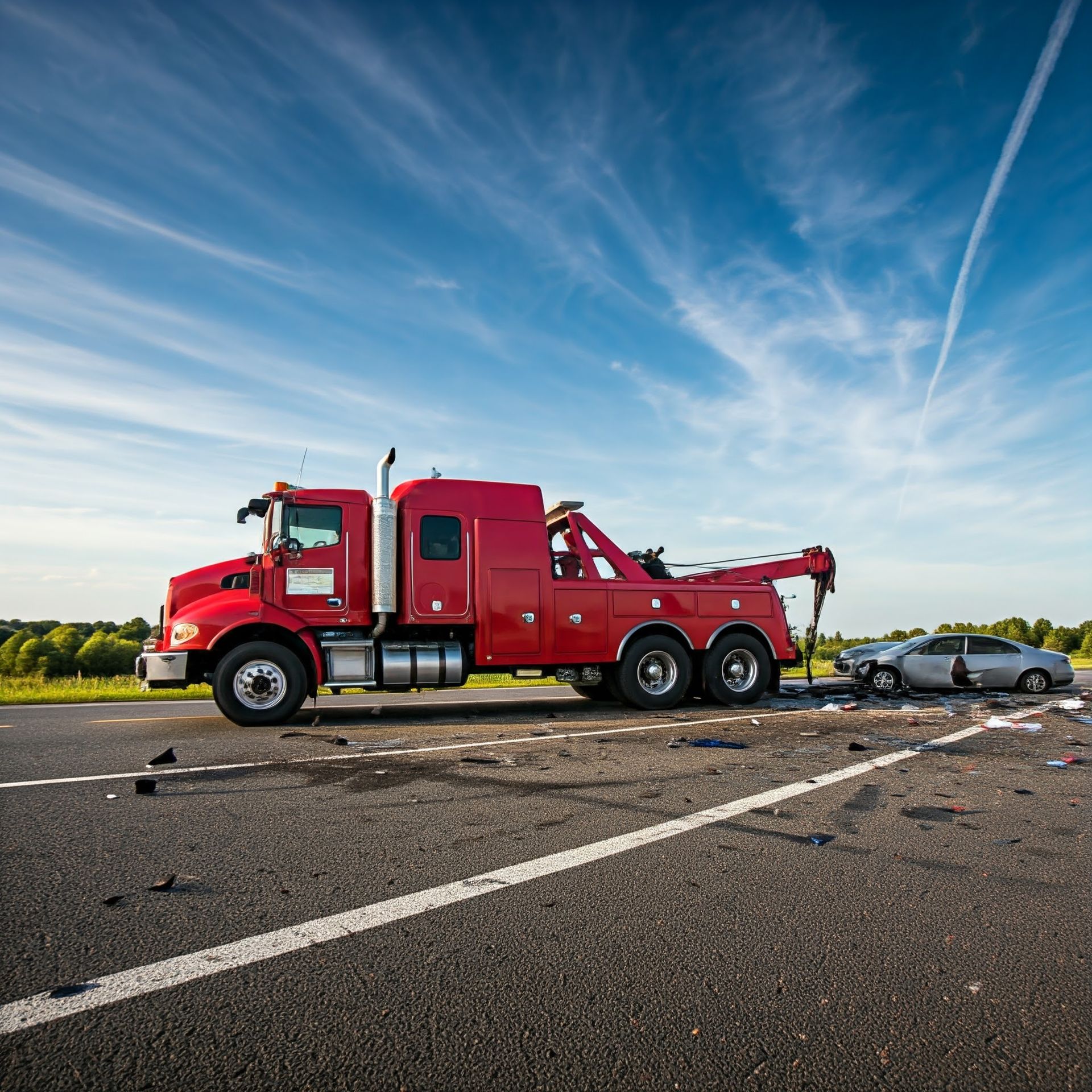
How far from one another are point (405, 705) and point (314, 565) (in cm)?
287

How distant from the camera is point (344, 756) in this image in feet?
21.5

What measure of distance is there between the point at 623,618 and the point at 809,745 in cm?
391

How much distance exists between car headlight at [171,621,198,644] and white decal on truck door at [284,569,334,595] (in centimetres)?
114

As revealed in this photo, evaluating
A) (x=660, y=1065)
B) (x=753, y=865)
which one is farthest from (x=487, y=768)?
(x=660, y=1065)

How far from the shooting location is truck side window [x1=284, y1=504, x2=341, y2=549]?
969 centimetres

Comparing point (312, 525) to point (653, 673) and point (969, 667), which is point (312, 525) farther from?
point (969, 667)

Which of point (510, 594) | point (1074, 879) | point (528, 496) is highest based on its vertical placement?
point (528, 496)

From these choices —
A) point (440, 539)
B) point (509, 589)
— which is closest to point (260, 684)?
point (440, 539)

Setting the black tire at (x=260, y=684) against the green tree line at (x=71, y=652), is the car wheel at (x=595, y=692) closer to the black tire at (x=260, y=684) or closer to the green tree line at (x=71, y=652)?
the black tire at (x=260, y=684)

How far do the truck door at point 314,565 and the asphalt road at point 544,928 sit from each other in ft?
12.2

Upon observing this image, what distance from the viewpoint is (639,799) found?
4906 mm

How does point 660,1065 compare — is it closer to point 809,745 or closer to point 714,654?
point 809,745

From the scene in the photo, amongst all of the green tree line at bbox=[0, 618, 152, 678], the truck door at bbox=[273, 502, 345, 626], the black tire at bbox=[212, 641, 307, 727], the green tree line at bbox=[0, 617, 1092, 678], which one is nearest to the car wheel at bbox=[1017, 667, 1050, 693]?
the truck door at bbox=[273, 502, 345, 626]

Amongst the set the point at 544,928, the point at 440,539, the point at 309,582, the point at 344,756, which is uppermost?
the point at 440,539
